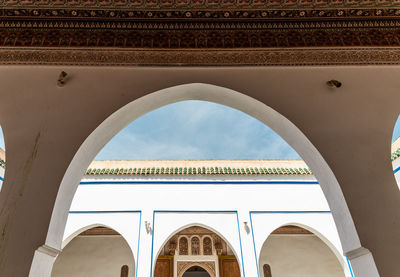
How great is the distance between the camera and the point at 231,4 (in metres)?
1.82

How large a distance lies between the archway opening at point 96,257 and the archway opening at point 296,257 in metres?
2.60

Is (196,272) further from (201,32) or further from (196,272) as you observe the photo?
(201,32)

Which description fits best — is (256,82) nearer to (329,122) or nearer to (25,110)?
(329,122)

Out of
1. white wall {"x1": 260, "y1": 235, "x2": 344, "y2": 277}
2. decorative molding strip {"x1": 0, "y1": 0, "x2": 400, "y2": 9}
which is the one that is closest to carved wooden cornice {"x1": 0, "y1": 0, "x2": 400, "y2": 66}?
decorative molding strip {"x1": 0, "y1": 0, "x2": 400, "y2": 9}

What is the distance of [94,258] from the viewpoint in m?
5.51

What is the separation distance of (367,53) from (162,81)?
1316mm

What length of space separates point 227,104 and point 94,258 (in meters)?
4.88

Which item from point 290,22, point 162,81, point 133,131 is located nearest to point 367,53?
point 290,22

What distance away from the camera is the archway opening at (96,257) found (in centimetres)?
537

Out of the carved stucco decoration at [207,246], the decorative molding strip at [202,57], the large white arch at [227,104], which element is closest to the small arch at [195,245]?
the carved stucco decoration at [207,246]

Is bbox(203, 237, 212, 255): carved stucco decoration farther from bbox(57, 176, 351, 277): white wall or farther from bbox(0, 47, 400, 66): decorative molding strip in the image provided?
bbox(0, 47, 400, 66): decorative molding strip

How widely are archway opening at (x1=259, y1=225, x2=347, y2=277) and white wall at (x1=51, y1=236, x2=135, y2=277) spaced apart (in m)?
2.62

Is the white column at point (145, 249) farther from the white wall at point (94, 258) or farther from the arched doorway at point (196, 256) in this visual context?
the white wall at point (94, 258)

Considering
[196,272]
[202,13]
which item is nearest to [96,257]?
[196,272]
